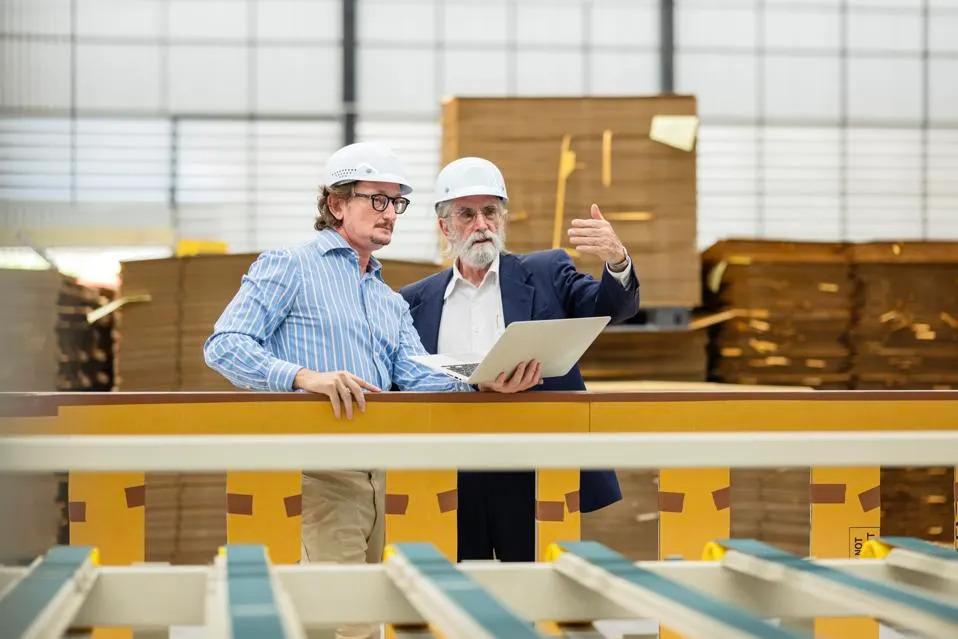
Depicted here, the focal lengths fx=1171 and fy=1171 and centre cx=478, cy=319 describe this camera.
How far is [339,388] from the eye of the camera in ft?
9.21

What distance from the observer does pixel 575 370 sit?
3.70 metres

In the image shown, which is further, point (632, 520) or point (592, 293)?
point (632, 520)

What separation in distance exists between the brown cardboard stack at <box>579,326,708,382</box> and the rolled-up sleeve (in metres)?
3.74

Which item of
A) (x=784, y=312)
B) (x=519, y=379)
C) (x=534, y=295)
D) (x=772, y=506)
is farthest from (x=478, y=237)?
(x=784, y=312)

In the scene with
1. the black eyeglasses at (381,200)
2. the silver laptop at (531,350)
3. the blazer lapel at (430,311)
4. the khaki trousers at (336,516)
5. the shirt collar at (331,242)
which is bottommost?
the khaki trousers at (336,516)

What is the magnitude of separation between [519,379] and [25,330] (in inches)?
77.1

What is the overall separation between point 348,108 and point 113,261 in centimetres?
233

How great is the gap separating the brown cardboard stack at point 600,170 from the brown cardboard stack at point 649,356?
480 millimetres

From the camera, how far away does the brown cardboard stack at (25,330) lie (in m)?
0.95

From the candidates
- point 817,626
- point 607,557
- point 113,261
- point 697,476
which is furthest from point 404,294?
point 113,261

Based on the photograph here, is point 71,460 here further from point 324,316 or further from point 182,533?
A: point 182,533

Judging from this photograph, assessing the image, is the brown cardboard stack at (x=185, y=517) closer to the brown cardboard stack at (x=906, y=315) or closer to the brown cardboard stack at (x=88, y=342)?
the brown cardboard stack at (x=88, y=342)

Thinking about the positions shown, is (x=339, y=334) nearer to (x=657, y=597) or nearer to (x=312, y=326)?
(x=312, y=326)

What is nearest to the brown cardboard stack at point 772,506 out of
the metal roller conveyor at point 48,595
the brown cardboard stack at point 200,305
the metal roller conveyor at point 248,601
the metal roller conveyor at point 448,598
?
the brown cardboard stack at point 200,305
